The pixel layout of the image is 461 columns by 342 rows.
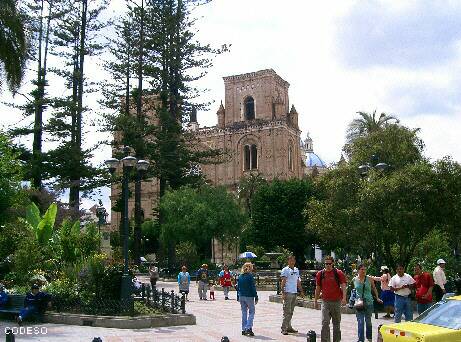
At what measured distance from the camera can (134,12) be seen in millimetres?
37000

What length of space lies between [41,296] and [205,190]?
2494 centimetres

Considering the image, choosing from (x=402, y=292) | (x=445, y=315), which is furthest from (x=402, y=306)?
(x=445, y=315)

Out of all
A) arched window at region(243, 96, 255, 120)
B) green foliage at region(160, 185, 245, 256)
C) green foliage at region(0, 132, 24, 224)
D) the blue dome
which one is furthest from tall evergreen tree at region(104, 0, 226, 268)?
the blue dome

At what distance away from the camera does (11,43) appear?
15930mm

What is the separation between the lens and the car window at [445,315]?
22.4 feet

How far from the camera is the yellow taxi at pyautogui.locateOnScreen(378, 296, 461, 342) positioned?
256 inches

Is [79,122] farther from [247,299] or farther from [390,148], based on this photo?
[247,299]

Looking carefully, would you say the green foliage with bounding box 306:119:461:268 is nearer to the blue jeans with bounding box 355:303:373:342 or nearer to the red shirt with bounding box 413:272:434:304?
the red shirt with bounding box 413:272:434:304

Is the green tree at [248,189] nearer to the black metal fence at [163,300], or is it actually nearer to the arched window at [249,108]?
the arched window at [249,108]

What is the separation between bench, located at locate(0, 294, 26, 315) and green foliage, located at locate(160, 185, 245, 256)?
68.8 ft

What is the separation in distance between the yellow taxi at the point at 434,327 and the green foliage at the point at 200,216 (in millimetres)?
27732

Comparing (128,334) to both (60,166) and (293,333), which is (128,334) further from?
(60,166)

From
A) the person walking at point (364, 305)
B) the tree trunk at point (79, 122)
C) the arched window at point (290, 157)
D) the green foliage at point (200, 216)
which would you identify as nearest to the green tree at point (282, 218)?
the green foliage at point (200, 216)

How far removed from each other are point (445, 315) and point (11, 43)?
1354 centimetres
